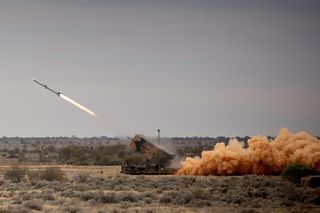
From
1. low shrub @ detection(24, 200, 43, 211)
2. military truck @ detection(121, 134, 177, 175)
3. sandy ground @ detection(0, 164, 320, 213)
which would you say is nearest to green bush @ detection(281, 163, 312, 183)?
sandy ground @ detection(0, 164, 320, 213)

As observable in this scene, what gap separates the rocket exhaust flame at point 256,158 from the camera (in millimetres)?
59188

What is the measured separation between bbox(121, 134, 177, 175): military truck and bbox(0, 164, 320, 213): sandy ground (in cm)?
734

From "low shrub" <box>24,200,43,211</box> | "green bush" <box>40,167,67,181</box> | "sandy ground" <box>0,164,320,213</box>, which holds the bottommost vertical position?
"low shrub" <box>24,200,43,211</box>

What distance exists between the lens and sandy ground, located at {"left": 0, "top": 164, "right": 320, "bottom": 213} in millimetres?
37750

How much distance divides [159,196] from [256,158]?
1798cm

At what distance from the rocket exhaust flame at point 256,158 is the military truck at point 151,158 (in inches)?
54.8

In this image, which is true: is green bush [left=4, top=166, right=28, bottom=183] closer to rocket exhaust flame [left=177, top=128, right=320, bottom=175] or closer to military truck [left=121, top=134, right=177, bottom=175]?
military truck [left=121, top=134, right=177, bottom=175]

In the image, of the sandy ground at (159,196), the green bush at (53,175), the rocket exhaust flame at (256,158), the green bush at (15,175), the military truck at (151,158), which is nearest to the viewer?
the sandy ground at (159,196)

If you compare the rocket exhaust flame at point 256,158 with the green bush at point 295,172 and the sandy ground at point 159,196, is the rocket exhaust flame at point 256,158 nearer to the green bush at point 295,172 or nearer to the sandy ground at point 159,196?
the green bush at point 295,172

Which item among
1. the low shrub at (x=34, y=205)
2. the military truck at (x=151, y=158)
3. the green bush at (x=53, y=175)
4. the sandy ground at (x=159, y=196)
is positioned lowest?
the low shrub at (x=34, y=205)

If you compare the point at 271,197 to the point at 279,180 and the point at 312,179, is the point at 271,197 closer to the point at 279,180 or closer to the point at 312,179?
the point at 312,179

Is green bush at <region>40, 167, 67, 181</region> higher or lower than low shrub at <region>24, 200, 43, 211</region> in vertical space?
higher

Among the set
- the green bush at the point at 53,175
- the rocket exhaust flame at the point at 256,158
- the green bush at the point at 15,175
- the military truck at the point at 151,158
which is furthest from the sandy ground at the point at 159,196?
the military truck at the point at 151,158

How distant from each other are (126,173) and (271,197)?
2149 cm
